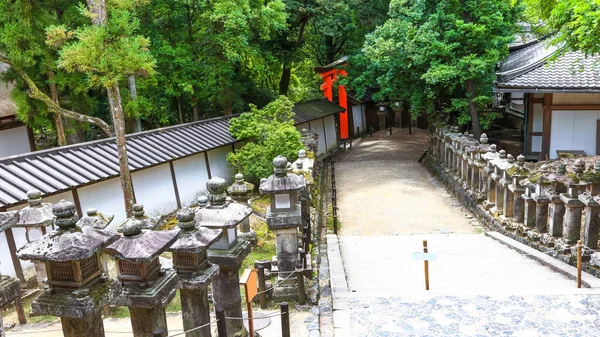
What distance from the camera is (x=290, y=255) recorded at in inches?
316

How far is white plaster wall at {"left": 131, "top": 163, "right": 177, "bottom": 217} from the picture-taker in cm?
1352

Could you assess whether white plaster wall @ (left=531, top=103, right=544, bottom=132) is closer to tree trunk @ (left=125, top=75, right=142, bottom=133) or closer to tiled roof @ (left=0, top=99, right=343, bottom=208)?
tiled roof @ (left=0, top=99, right=343, bottom=208)

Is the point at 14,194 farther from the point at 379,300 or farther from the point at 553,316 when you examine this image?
the point at 553,316

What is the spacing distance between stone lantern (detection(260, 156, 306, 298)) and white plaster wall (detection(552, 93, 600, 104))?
42.2ft

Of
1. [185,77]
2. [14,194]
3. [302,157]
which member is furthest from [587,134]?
[14,194]

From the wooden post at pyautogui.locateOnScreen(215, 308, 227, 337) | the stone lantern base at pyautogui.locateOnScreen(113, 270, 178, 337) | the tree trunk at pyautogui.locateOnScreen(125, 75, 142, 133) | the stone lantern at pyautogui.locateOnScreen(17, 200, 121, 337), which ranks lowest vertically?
the wooden post at pyautogui.locateOnScreen(215, 308, 227, 337)

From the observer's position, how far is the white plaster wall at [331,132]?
28.3 meters

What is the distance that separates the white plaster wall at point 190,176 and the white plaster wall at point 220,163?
1.45 ft

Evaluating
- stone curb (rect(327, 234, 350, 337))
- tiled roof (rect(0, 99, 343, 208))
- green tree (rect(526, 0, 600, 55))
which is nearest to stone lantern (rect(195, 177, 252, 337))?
stone curb (rect(327, 234, 350, 337))

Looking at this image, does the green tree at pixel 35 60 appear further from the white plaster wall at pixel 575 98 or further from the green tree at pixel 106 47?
the white plaster wall at pixel 575 98

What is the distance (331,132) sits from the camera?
2909cm

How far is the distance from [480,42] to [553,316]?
14.0 meters

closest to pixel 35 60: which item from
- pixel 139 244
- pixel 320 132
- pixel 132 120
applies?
pixel 132 120

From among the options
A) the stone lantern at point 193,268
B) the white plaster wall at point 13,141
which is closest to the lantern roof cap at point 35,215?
the stone lantern at point 193,268
